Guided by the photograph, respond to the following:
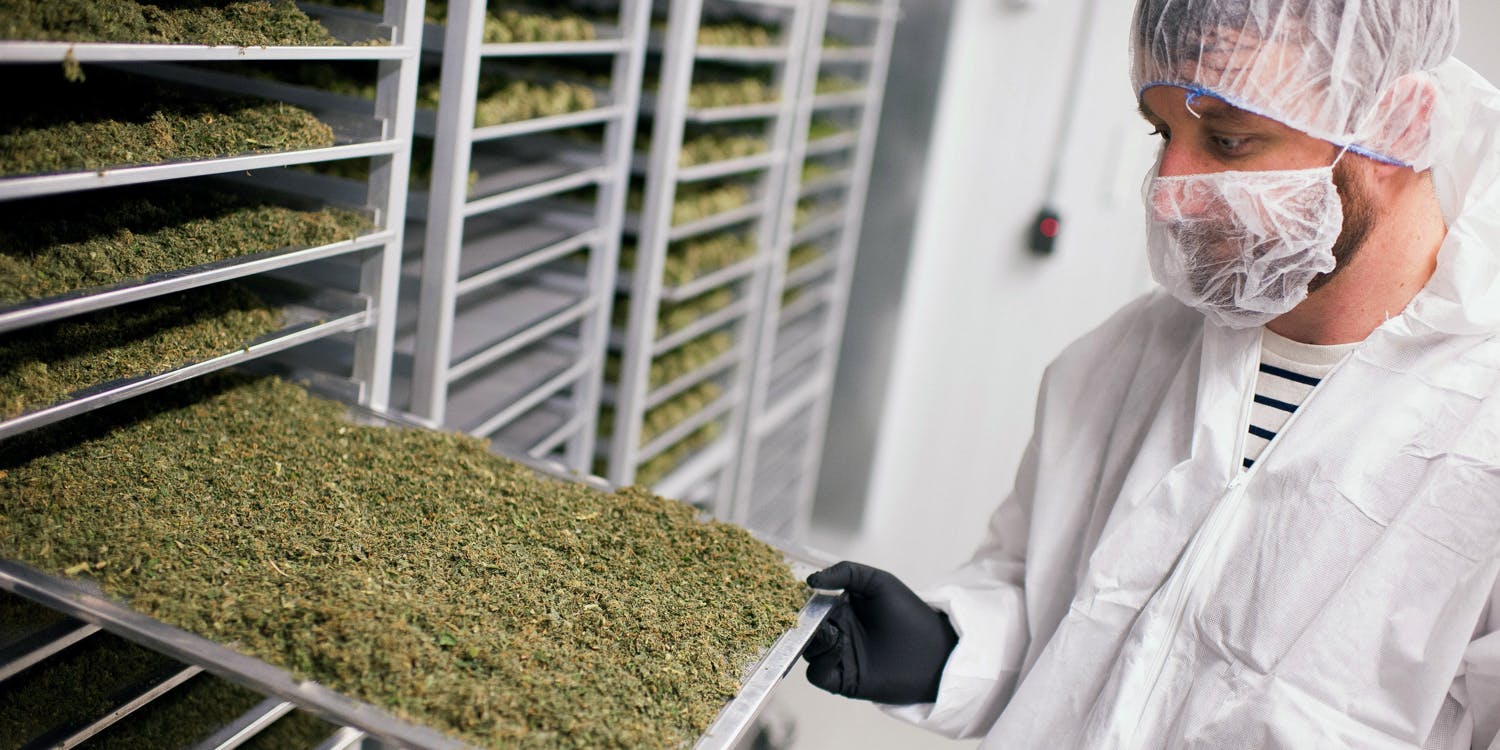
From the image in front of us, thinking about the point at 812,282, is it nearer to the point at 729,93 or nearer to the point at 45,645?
the point at 729,93

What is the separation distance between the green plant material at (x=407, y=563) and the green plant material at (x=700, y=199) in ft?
4.55

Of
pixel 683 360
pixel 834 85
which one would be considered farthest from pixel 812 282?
pixel 683 360

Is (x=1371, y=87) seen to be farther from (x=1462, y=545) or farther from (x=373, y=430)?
(x=373, y=430)

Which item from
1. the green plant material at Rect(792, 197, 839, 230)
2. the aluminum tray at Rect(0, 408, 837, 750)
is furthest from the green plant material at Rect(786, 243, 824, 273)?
the aluminum tray at Rect(0, 408, 837, 750)

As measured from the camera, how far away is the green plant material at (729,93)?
9.34 feet

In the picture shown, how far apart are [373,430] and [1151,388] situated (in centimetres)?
117

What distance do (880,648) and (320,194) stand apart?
1069 mm

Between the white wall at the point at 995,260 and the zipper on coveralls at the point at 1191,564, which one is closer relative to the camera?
the zipper on coveralls at the point at 1191,564

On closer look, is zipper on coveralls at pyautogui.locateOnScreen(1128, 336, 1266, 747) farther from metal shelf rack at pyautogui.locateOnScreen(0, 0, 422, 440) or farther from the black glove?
metal shelf rack at pyautogui.locateOnScreen(0, 0, 422, 440)

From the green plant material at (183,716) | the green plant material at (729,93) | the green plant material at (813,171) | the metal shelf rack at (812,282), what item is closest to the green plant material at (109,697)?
the green plant material at (183,716)

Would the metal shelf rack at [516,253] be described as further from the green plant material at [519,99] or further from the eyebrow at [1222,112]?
the eyebrow at [1222,112]

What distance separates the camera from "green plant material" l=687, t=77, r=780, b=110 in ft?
9.34

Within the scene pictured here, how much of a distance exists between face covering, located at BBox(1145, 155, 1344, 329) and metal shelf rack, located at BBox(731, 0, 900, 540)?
6.69 ft

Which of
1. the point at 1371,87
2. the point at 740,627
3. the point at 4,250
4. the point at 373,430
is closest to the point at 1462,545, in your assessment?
the point at 1371,87
